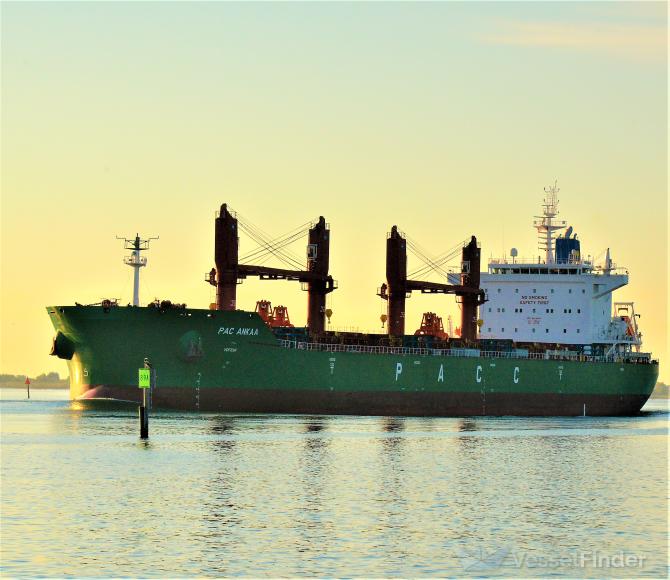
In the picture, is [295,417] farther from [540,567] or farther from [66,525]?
[540,567]

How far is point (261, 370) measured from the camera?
188 ft

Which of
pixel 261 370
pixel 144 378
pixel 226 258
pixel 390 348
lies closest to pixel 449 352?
pixel 390 348

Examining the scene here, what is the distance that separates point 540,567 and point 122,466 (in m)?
16.4

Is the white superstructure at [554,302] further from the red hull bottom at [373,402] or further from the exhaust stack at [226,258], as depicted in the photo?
the exhaust stack at [226,258]

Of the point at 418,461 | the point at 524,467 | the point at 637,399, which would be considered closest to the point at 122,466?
the point at 418,461

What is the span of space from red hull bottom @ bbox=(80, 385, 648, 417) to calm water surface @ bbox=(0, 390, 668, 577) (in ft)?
30.4

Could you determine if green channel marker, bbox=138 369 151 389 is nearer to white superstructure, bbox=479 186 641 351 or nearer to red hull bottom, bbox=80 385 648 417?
red hull bottom, bbox=80 385 648 417

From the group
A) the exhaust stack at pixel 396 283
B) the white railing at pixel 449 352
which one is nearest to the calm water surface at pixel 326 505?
the white railing at pixel 449 352

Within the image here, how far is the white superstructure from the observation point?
75938mm

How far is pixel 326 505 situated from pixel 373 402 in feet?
115

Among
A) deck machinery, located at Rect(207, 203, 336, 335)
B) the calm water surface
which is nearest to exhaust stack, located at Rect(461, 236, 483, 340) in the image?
deck machinery, located at Rect(207, 203, 336, 335)

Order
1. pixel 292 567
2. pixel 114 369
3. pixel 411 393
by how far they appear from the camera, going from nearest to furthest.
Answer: pixel 292 567 → pixel 114 369 → pixel 411 393

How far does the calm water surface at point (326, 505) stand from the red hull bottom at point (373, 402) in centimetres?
928

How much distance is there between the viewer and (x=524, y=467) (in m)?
35.3
